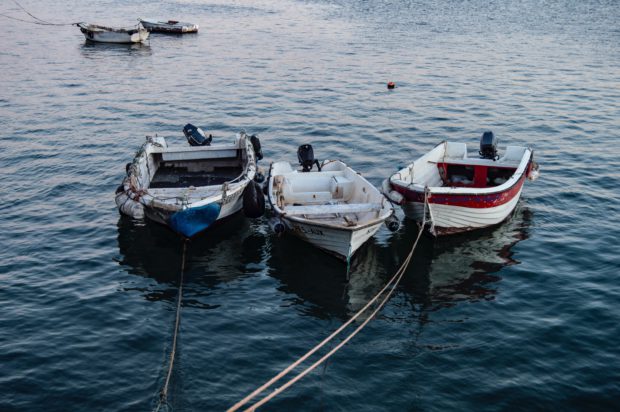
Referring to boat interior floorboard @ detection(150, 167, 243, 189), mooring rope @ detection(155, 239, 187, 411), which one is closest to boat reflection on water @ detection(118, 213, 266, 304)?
mooring rope @ detection(155, 239, 187, 411)

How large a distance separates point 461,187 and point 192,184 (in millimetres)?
10105

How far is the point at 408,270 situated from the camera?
19.1m

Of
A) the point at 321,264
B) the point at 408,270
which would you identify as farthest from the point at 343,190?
the point at 408,270

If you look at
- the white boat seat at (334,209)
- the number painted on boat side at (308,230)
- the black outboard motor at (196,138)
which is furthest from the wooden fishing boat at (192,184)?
the number painted on boat side at (308,230)

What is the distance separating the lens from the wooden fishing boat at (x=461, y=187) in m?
19.7

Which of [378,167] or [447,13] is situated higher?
[447,13]

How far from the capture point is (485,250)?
66.3 feet

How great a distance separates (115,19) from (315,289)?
70559 mm

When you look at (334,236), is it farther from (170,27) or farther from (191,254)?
(170,27)

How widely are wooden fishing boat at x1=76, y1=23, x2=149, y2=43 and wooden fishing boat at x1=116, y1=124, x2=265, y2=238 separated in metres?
39.8

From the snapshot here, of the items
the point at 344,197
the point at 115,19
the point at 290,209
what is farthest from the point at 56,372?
the point at 115,19

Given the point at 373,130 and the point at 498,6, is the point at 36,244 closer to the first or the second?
the point at 373,130

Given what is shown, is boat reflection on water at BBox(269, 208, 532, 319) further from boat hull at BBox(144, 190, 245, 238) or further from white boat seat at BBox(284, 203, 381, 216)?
boat hull at BBox(144, 190, 245, 238)

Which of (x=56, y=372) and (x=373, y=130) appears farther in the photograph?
(x=373, y=130)
